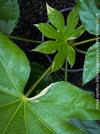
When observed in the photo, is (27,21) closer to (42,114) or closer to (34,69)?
(34,69)

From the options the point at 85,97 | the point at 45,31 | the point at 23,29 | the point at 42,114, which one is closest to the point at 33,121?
the point at 42,114

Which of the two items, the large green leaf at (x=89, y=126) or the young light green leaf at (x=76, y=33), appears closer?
the young light green leaf at (x=76, y=33)

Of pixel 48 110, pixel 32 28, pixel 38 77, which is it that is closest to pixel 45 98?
pixel 48 110

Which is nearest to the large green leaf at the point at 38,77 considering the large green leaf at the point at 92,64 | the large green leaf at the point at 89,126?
the large green leaf at the point at 89,126

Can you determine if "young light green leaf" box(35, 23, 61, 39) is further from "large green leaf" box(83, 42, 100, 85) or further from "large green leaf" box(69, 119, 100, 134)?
"large green leaf" box(69, 119, 100, 134)

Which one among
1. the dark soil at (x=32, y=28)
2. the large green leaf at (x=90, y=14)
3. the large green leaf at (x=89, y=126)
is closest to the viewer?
the large green leaf at (x=90, y=14)

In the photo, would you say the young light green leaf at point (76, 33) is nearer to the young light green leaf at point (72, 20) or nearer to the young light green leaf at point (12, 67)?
the young light green leaf at point (72, 20)
